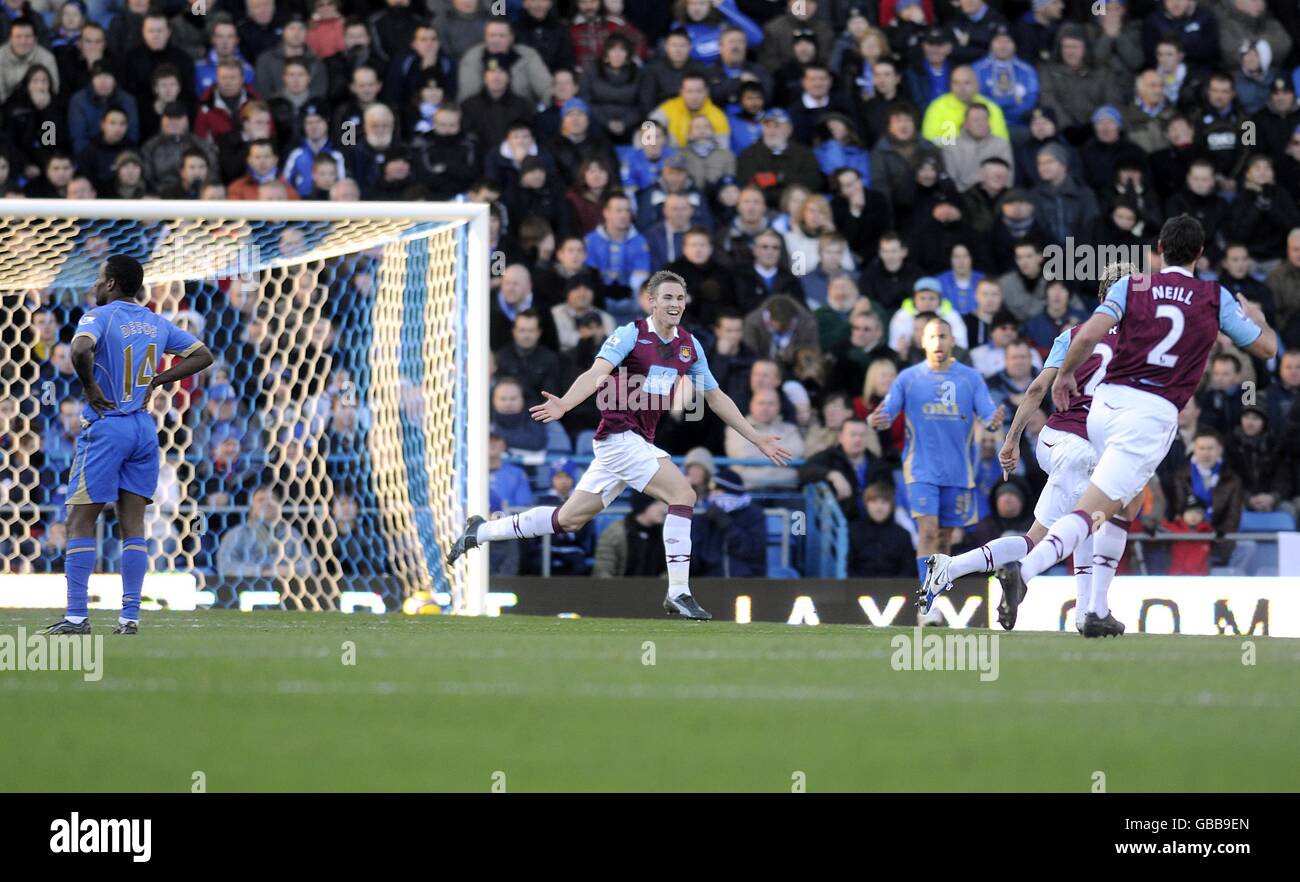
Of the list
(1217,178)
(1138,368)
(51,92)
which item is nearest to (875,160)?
(1217,178)

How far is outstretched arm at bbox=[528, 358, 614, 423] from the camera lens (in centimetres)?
1066

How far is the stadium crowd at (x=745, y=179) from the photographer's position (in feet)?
47.9

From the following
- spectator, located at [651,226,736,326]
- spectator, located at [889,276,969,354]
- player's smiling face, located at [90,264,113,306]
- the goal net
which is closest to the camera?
player's smiling face, located at [90,264,113,306]

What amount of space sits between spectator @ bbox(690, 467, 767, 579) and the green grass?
4.54 m

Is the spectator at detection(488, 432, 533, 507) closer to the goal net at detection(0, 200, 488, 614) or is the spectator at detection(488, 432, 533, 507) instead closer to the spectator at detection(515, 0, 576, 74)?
the goal net at detection(0, 200, 488, 614)

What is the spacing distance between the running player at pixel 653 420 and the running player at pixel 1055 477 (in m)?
1.45

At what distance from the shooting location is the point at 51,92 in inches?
645

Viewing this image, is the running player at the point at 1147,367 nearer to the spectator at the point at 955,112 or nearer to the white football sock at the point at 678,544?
the white football sock at the point at 678,544

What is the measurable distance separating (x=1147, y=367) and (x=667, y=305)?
300 cm

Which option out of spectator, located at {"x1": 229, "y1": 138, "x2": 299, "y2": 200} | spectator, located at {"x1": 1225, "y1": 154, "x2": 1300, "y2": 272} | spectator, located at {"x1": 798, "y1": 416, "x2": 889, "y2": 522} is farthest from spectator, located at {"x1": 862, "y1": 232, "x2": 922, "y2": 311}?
spectator, located at {"x1": 229, "y1": 138, "x2": 299, "y2": 200}

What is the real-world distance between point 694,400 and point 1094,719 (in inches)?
333

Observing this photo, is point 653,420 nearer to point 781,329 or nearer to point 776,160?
point 781,329

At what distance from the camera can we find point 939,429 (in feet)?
41.3

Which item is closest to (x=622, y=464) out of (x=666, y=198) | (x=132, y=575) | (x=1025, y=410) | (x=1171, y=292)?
(x=1025, y=410)
